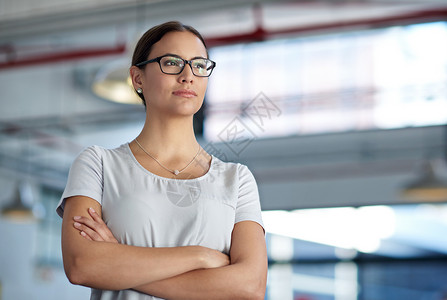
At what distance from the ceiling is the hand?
13.5 feet

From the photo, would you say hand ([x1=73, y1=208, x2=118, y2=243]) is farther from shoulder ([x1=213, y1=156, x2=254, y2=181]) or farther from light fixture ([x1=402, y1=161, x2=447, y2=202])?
light fixture ([x1=402, y1=161, x2=447, y2=202])

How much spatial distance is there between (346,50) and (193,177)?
24.3 ft

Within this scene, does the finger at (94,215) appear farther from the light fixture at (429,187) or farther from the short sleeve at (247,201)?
the light fixture at (429,187)

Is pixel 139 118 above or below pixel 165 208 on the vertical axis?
above

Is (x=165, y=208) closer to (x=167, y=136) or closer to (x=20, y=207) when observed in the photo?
(x=167, y=136)

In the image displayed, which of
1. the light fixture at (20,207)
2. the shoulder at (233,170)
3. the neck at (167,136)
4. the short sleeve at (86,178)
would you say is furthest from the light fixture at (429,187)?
the short sleeve at (86,178)

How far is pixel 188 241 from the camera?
1.30 metres

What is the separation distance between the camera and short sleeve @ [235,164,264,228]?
4.61 feet

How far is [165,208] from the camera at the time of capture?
4.26 ft

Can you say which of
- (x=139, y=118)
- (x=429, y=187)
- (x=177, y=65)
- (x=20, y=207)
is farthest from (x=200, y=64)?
(x=139, y=118)

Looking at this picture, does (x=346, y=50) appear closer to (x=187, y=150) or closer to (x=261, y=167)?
(x=261, y=167)

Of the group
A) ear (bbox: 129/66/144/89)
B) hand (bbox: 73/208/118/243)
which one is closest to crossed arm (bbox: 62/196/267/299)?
hand (bbox: 73/208/118/243)

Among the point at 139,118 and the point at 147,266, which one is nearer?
the point at 147,266

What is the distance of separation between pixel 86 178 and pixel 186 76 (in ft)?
1.02
